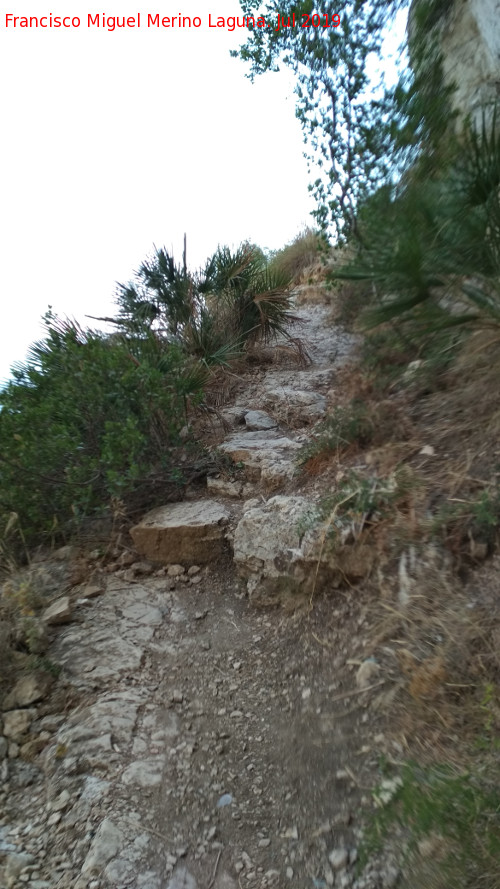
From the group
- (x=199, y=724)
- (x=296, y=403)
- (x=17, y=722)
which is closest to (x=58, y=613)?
(x=17, y=722)

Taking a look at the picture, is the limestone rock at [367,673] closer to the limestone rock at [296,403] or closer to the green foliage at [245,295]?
the limestone rock at [296,403]

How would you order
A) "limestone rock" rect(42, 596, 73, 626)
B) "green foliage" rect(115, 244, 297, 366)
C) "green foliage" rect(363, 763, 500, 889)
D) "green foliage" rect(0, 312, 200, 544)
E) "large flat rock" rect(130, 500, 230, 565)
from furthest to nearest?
"green foliage" rect(115, 244, 297, 366) → "green foliage" rect(0, 312, 200, 544) → "large flat rock" rect(130, 500, 230, 565) → "limestone rock" rect(42, 596, 73, 626) → "green foliage" rect(363, 763, 500, 889)

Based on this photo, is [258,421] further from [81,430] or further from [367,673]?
[367,673]

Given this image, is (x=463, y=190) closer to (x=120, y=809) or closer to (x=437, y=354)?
(x=437, y=354)

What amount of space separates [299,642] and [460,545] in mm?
1050

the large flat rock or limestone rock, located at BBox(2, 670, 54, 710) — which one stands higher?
the large flat rock

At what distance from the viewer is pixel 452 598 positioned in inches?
96.0

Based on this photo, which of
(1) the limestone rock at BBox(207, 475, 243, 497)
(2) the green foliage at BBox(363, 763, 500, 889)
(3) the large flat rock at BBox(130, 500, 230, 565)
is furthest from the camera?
(1) the limestone rock at BBox(207, 475, 243, 497)

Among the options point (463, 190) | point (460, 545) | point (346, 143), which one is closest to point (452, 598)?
point (460, 545)

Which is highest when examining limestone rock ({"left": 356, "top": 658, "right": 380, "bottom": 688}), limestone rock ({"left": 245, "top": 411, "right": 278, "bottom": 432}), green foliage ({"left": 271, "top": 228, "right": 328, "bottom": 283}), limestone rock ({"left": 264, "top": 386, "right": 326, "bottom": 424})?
green foliage ({"left": 271, "top": 228, "right": 328, "bottom": 283})

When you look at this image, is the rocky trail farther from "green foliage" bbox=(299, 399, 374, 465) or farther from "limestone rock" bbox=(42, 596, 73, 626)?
"green foliage" bbox=(299, 399, 374, 465)

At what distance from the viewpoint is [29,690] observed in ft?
9.86

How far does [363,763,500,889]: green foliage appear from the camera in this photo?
1515mm

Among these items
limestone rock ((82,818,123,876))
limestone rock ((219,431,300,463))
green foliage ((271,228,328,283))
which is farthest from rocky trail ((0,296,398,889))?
green foliage ((271,228,328,283))
